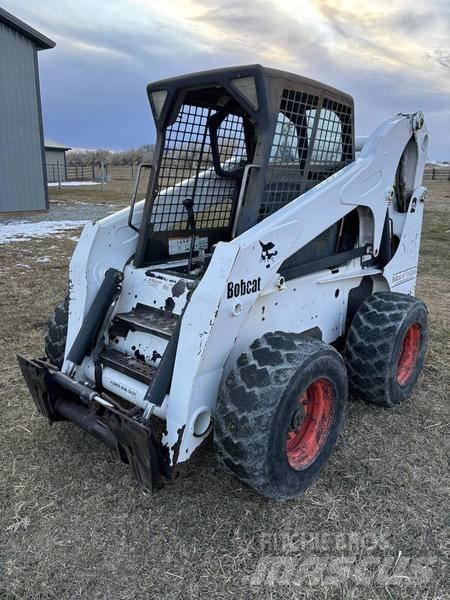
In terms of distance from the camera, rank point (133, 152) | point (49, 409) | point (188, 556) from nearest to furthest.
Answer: point (188, 556) → point (49, 409) → point (133, 152)

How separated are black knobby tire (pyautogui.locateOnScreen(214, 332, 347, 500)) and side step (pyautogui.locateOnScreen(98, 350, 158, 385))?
49 cm

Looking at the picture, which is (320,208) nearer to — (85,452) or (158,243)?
(158,243)

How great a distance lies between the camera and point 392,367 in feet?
10.7

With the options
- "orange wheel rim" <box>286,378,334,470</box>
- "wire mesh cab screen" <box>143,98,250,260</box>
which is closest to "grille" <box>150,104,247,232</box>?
"wire mesh cab screen" <box>143,98,250,260</box>

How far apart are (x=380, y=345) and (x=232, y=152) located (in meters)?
1.67

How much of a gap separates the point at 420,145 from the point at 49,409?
10.9 feet

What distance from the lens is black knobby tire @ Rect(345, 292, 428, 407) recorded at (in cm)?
323

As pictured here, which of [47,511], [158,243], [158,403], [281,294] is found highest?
[158,243]

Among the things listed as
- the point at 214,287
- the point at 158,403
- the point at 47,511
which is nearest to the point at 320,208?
the point at 214,287

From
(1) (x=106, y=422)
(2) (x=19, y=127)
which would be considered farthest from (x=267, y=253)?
(2) (x=19, y=127)

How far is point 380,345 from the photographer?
3.23 m

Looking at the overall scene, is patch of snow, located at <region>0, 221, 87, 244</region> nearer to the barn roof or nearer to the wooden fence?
the barn roof

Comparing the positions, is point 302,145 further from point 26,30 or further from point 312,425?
point 26,30

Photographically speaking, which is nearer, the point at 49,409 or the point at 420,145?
the point at 49,409
